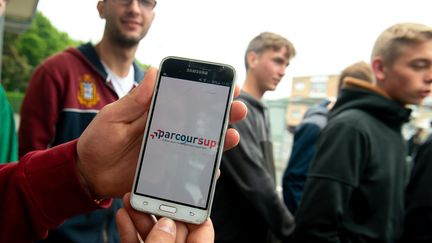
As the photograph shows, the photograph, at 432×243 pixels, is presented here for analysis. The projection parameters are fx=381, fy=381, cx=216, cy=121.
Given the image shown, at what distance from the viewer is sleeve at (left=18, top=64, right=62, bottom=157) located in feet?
3.93

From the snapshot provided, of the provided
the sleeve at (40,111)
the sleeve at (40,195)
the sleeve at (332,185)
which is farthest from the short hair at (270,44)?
the sleeve at (40,195)

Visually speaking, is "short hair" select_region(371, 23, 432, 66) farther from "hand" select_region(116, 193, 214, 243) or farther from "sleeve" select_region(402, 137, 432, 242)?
"hand" select_region(116, 193, 214, 243)

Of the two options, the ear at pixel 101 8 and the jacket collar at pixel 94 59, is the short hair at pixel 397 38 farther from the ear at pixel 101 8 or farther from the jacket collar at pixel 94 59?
the ear at pixel 101 8

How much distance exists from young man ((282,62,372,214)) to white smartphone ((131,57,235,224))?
1.71 metres

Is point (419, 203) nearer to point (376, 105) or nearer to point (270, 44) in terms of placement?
point (376, 105)

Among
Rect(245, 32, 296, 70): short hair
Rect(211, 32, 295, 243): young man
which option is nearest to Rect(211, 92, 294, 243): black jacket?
Rect(211, 32, 295, 243): young man

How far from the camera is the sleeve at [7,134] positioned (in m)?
1.21

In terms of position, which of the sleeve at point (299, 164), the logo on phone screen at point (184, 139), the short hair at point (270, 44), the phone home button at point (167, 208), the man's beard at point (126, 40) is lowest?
the sleeve at point (299, 164)

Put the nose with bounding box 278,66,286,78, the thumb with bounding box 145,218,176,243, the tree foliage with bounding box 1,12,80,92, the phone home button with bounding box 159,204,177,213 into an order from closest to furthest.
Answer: the thumb with bounding box 145,218,176,243 < the phone home button with bounding box 159,204,177,213 < the tree foliage with bounding box 1,12,80,92 < the nose with bounding box 278,66,286,78

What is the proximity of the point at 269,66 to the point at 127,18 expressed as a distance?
1368mm

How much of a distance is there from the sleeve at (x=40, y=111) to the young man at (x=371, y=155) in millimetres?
986

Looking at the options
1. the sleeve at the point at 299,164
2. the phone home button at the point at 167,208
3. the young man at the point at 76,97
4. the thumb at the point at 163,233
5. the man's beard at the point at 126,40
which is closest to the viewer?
the thumb at the point at 163,233

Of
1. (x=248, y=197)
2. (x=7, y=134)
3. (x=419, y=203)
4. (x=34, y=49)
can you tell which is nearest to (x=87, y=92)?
(x=7, y=134)

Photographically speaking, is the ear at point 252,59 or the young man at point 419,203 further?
the ear at point 252,59
